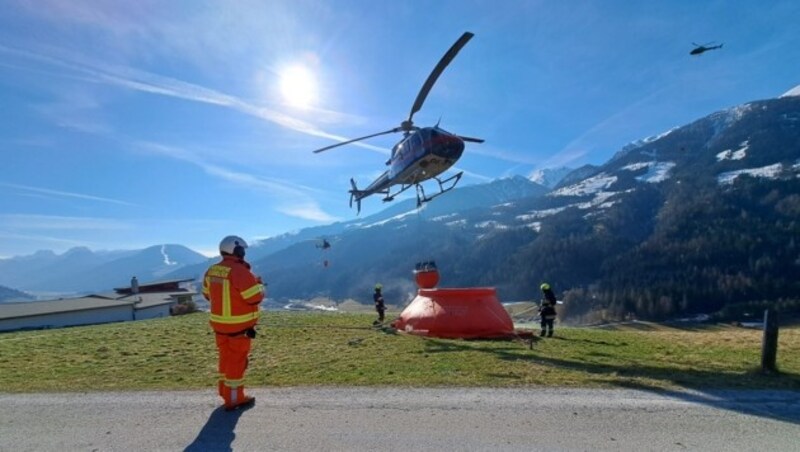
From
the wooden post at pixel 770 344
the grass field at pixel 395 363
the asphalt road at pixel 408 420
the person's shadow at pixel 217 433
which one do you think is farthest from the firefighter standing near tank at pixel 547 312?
the person's shadow at pixel 217 433

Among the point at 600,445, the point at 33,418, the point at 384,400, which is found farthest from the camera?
the point at 384,400

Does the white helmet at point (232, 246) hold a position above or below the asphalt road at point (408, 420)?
above

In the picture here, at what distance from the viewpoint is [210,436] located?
669 cm

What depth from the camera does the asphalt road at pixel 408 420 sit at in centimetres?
640

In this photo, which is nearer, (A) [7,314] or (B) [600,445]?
(B) [600,445]

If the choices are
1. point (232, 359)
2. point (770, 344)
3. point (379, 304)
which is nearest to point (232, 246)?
point (232, 359)

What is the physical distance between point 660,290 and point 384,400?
7129 inches

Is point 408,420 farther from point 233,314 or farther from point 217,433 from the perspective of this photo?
point 233,314

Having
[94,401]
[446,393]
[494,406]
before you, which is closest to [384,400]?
[446,393]

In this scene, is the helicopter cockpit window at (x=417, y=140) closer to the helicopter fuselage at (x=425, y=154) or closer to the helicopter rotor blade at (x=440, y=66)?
the helicopter fuselage at (x=425, y=154)

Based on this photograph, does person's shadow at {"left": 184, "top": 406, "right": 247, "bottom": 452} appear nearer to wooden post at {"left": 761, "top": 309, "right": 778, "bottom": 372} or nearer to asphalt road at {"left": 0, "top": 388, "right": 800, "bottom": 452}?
asphalt road at {"left": 0, "top": 388, "right": 800, "bottom": 452}

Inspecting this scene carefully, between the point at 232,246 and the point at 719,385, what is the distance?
10.0 m

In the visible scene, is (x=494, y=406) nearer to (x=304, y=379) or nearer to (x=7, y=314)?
(x=304, y=379)

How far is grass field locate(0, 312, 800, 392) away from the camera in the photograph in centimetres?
970
